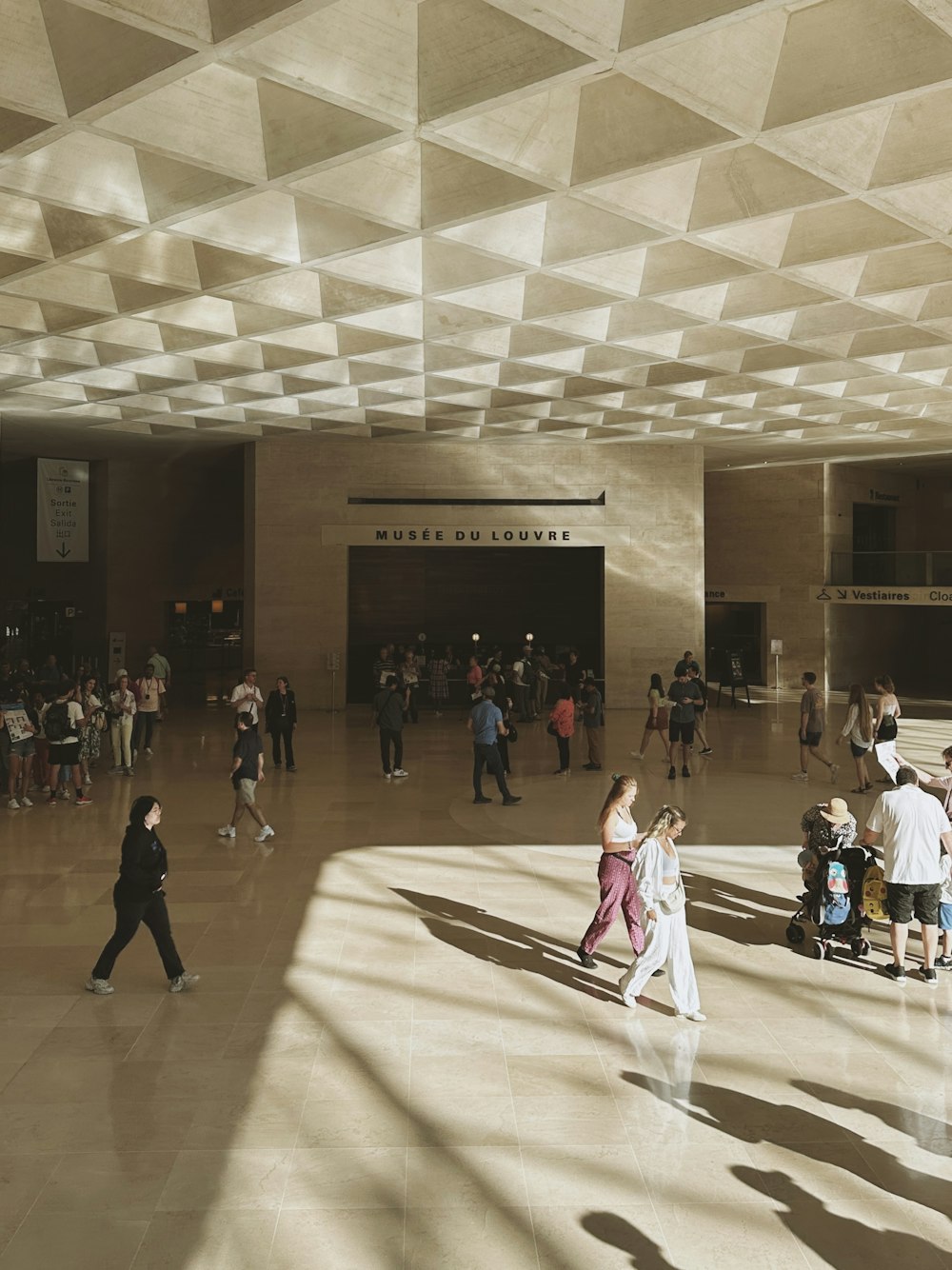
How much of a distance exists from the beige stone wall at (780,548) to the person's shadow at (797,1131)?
27.5m

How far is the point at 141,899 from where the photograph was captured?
7.13m

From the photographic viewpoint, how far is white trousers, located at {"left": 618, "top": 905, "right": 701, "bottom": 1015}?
686 centimetres

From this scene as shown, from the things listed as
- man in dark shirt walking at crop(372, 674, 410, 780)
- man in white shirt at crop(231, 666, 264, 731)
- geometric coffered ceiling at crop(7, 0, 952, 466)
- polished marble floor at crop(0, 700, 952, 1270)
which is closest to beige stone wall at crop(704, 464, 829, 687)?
geometric coffered ceiling at crop(7, 0, 952, 466)

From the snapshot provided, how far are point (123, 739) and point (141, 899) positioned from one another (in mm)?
10044

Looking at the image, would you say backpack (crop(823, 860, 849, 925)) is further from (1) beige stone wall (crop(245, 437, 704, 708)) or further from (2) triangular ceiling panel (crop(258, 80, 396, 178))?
(1) beige stone wall (crop(245, 437, 704, 708))

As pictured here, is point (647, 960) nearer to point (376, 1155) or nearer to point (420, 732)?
point (376, 1155)

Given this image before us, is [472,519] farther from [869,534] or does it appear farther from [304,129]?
[304,129]

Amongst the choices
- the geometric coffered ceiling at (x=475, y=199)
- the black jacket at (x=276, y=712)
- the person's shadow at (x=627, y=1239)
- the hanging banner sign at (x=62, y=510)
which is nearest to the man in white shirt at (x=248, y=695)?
the black jacket at (x=276, y=712)

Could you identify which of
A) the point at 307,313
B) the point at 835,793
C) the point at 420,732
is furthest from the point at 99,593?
the point at 835,793

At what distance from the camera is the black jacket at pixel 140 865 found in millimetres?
7094

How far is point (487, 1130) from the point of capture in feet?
17.5

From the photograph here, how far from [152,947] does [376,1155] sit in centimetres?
397

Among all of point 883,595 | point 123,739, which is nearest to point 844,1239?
point 123,739

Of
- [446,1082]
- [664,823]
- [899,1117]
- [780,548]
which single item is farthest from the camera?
[780,548]
